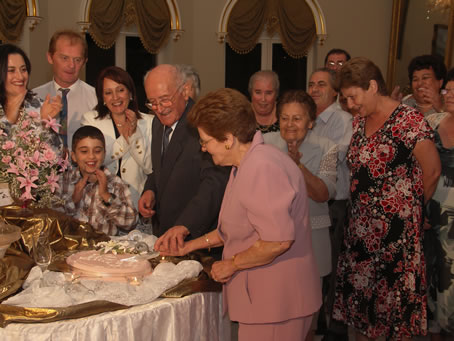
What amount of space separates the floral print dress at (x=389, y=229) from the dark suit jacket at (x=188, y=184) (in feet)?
2.64

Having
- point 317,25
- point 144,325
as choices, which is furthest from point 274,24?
point 144,325

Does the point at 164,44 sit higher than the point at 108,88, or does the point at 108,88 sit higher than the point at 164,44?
the point at 164,44

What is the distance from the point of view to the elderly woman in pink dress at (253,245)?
75.5 inches

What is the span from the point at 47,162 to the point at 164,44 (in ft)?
20.6

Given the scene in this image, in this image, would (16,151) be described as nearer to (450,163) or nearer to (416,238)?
(416,238)

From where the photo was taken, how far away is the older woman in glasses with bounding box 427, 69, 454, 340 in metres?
3.16

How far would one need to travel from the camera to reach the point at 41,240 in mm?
2113

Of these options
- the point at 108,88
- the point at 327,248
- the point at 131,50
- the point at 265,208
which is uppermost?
the point at 131,50

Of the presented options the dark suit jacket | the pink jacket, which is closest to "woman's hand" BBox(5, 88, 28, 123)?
the dark suit jacket

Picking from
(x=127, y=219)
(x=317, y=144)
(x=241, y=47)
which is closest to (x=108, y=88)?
(x=127, y=219)

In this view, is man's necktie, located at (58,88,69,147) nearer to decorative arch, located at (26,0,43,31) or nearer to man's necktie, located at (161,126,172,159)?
man's necktie, located at (161,126,172,159)

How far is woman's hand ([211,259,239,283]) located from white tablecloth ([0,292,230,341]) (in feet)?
0.42

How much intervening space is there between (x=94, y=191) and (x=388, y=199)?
1.51 meters

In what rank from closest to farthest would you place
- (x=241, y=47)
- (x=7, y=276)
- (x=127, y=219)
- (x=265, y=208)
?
1. (x=265, y=208)
2. (x=7, y=276)
3. (x=127, y=219)
4. (x=241, y=47)
